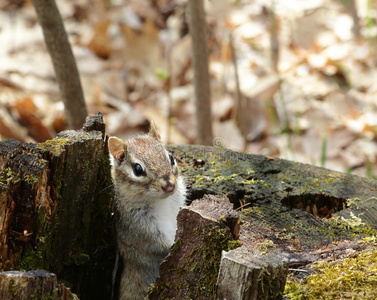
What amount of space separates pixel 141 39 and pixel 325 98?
10.3 ft

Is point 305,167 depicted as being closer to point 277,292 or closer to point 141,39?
point 277,292

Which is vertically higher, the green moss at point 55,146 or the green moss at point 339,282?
the green moss at point 55,146

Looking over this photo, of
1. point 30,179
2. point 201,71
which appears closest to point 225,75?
point 201,71

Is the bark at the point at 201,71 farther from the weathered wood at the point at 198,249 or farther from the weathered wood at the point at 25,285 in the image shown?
the weathered wood at the point at 25,285

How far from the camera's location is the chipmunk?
3.20 m

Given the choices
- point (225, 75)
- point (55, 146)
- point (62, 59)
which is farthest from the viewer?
point (225, 75)

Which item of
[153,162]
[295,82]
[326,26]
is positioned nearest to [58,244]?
[153,162]

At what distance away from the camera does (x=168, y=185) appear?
3.08 m

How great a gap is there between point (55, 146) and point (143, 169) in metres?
0.61

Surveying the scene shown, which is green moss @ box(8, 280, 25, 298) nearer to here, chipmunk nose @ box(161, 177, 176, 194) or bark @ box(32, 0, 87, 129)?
chipmunk nose @ box(161, 177, 176, 194)

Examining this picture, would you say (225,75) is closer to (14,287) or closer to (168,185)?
(168,185)

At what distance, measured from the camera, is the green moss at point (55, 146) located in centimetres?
282

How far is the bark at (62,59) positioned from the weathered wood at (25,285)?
7.40 ft

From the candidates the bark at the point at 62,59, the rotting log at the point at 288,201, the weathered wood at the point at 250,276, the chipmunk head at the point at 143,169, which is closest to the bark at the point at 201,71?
the rotting log at the point at 288,201
